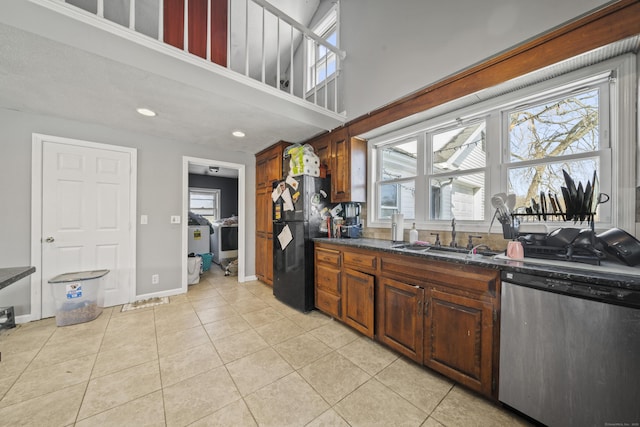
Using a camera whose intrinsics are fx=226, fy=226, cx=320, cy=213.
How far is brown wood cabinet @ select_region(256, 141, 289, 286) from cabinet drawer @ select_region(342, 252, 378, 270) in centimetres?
169

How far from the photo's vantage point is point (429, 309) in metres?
1.63

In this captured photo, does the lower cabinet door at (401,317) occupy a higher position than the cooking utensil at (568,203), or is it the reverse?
the cooking utensil at (568,203)

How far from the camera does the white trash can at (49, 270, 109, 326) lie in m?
2.37

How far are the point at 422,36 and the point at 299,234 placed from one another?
7.73 ft

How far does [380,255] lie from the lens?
1.98 meters

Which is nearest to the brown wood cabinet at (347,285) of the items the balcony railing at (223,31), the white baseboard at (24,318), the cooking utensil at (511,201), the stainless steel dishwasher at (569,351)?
the stainless steel dishwasher at (569,351)

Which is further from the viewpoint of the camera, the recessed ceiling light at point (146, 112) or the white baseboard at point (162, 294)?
the white baseboard at point (162, 294)

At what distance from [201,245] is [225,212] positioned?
1985 mm

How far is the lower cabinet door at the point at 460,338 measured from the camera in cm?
138

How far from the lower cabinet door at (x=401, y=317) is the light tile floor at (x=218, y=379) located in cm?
14

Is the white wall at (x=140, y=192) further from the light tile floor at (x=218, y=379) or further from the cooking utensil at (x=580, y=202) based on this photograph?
the cooking utensil at (x=580, y=202)

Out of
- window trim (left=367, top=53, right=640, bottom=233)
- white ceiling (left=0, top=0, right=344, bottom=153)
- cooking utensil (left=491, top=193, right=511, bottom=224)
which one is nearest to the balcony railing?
white ceiling (left=0, top=0, right=344, bottom=153)

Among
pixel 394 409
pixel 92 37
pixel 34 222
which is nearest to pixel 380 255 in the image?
pixel 394 409

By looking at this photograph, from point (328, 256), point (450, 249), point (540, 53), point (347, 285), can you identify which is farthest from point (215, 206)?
point (540, 53)
